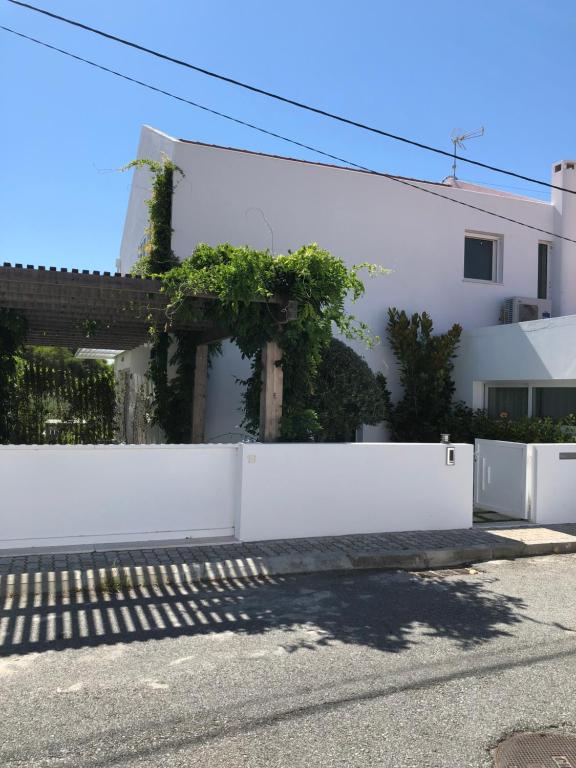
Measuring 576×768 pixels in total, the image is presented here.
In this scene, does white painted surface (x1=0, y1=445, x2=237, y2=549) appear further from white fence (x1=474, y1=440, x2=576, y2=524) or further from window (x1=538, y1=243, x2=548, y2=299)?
window (x1=538, y1=243, x2=548, y2=299)

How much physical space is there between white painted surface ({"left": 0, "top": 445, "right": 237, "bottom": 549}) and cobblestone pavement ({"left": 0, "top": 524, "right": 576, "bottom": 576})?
0.25 m

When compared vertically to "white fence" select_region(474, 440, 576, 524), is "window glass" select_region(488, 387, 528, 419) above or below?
above

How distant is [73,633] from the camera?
5.11m

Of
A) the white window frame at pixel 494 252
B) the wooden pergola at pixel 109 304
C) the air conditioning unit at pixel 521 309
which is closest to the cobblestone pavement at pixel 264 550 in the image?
the wooden pergola at pixel 109 304

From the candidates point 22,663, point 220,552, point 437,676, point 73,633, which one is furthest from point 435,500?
point 22,663

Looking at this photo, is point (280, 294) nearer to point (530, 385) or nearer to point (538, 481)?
point (538, 481)

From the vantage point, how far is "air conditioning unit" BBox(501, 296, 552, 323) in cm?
1447

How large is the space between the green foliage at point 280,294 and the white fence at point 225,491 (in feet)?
2.28

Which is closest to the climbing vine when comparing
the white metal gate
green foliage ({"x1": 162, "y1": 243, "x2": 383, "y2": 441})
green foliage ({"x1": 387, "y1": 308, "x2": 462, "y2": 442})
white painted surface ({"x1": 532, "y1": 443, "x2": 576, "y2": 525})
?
green foliage ({"x1": 162, "y1": 243, "x2": 383, "y2": 441})

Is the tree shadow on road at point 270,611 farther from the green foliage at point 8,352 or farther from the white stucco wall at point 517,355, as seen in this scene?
the white stucco wall at point 517,355

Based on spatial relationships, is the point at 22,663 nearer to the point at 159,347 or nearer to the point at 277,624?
the point at 277,624

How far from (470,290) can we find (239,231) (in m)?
5.29

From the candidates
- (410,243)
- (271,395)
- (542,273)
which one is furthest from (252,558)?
(542,273)

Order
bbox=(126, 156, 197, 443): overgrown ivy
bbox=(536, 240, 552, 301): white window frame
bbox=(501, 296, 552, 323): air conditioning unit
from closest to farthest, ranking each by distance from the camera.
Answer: bbox=(126, 156, 197, 443): overgrown ivy, bbox=(501, 296, 552, 323): air conditioning unit, bbox=(536, 240, 552, 301): white window frame
